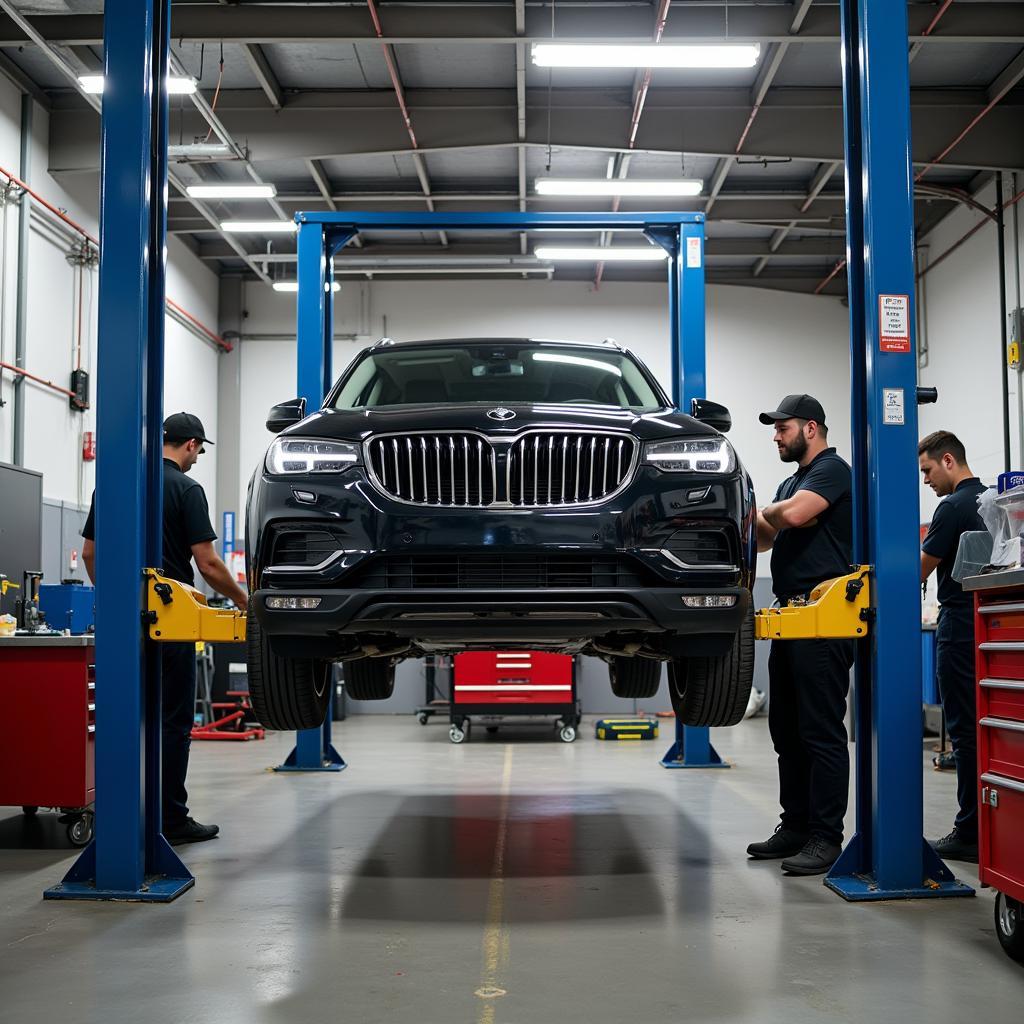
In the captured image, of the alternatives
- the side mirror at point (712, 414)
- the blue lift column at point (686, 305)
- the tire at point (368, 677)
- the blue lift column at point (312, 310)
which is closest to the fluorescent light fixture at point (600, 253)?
the blue lift column at point (686, 305)

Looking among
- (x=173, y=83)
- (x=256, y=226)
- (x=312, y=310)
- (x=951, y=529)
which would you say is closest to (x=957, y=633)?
(x=951, y=529)

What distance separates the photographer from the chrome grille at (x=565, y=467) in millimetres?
3338

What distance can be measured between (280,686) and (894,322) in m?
2.51

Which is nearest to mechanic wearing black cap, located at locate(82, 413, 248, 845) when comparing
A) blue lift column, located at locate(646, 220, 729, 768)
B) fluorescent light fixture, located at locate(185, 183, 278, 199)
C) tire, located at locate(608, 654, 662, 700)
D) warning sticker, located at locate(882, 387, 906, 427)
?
tire, located at locate(608, 654, 662, 700)

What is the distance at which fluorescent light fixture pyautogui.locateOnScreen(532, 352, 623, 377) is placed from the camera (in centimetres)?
446

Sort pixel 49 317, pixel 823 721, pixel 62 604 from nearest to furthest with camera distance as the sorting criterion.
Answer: pixel 823 721
pixel 62 604
pixel 49 317

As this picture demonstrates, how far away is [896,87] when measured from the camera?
398 cm

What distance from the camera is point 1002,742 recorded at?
10.4ft


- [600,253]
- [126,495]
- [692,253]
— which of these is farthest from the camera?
[600,253]

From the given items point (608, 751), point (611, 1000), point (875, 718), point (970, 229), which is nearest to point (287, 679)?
point (611, 1000)

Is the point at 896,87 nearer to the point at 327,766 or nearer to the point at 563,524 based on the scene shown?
the point at 563,524

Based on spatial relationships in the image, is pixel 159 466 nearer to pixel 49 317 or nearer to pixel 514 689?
pixel 514 689

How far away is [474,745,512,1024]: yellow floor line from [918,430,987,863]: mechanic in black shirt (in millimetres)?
1848

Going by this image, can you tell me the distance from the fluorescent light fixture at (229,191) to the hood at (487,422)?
7782 mm
